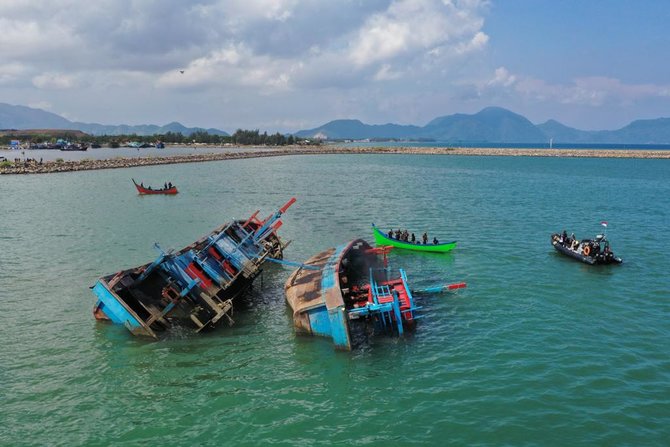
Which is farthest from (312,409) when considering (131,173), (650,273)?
(131,173)

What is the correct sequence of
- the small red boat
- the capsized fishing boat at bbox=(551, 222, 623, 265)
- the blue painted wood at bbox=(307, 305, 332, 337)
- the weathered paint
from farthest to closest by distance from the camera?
the small red boat < the capsized fishing boat at bbox=(551, 222, 623, 265) < the weathered paint < the blue painted wood at bbox=(307, 305, 332, 337)

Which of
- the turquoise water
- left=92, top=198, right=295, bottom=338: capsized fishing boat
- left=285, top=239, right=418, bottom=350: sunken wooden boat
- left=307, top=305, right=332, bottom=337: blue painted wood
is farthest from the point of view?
left=92, top=198, right=295, bottom=338: capsized fishing boat

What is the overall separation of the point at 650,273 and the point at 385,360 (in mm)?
23910

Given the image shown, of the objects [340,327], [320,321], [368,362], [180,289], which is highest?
[180,289]

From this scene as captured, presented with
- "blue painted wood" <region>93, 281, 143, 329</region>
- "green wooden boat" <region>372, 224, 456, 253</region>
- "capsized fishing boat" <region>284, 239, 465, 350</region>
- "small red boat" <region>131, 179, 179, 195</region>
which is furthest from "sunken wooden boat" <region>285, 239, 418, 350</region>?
"small red boat" <region>131, 179, 179, 195</region>

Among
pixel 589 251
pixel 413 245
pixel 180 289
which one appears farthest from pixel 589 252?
pixel 180 289

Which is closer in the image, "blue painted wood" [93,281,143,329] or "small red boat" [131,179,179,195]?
"blue painted wood" [93,281,143,329]

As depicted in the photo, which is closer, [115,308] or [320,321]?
[320,321]

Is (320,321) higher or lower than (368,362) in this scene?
higher

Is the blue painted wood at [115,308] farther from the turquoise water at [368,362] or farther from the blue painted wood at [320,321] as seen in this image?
the blue painted wood at [320,321]

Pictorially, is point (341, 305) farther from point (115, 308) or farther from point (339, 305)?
point (115, 308)

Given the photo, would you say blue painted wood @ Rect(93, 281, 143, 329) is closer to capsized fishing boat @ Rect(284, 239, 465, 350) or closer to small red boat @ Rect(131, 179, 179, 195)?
capsized fishing boat @ Rect(284, 239, 465, 350)

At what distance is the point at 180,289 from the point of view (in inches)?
1006

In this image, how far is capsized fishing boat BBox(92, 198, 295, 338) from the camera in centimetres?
2348
